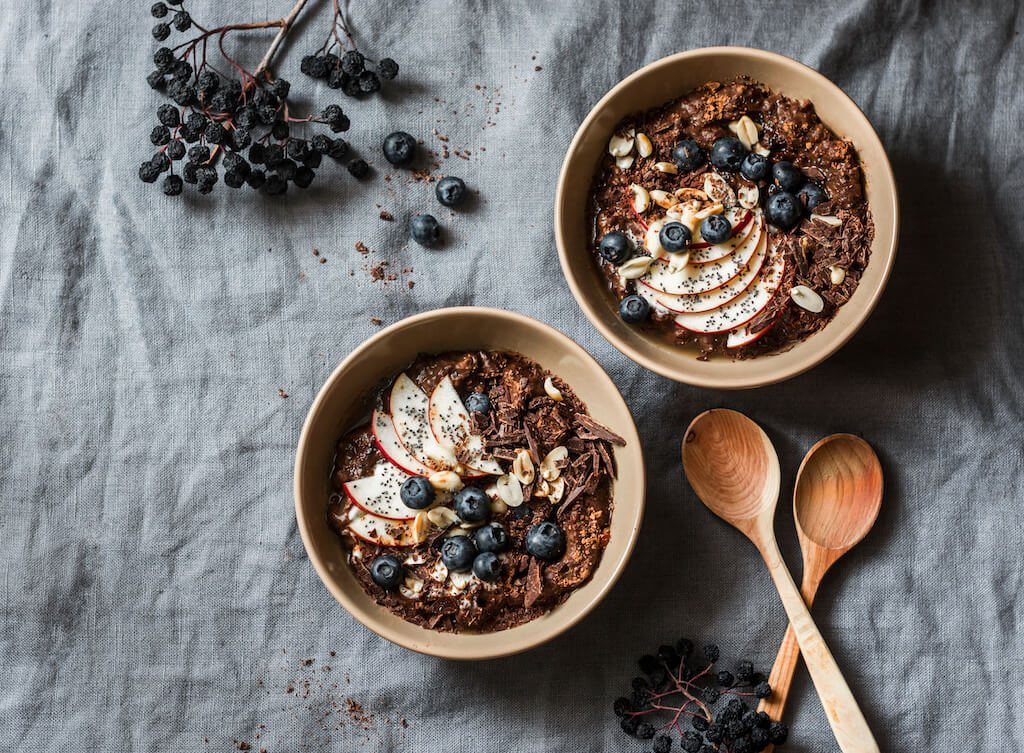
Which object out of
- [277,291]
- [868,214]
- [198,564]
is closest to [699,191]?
[868,214]

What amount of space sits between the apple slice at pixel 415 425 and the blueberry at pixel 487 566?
0.96 ft

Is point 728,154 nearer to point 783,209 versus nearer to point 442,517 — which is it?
point 783,209

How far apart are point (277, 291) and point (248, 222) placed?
0.27 meters

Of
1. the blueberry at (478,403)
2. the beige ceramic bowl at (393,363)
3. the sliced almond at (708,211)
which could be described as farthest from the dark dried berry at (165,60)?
the sliced almond at (708,211)

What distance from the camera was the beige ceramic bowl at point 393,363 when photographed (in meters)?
2.58

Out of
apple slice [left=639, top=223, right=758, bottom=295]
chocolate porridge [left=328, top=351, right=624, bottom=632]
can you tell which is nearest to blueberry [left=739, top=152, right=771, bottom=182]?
apple slice [left=639, top=223, right=758, bottom=295]

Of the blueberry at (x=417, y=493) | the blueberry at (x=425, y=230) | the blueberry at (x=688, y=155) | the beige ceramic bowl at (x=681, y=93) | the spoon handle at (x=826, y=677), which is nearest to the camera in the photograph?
the blueberry at (x=417, y=493)

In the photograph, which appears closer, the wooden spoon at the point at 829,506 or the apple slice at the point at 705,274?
the apple slice at the point at 705,274

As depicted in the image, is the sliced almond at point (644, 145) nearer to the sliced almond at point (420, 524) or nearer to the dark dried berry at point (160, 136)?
the sliced almond at point (420, 524)

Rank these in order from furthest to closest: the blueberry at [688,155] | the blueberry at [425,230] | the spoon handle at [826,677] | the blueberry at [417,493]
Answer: the blueberry at [425,230] < the spoon handle at [826,677] < the blueberry at [688,155] < the blueberry at [417,493]

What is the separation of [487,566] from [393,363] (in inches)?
28.6

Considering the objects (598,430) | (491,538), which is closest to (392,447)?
(491,538)

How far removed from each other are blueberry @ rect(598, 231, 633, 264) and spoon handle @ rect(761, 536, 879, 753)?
1173mm

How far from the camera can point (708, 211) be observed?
2711 millimetres
